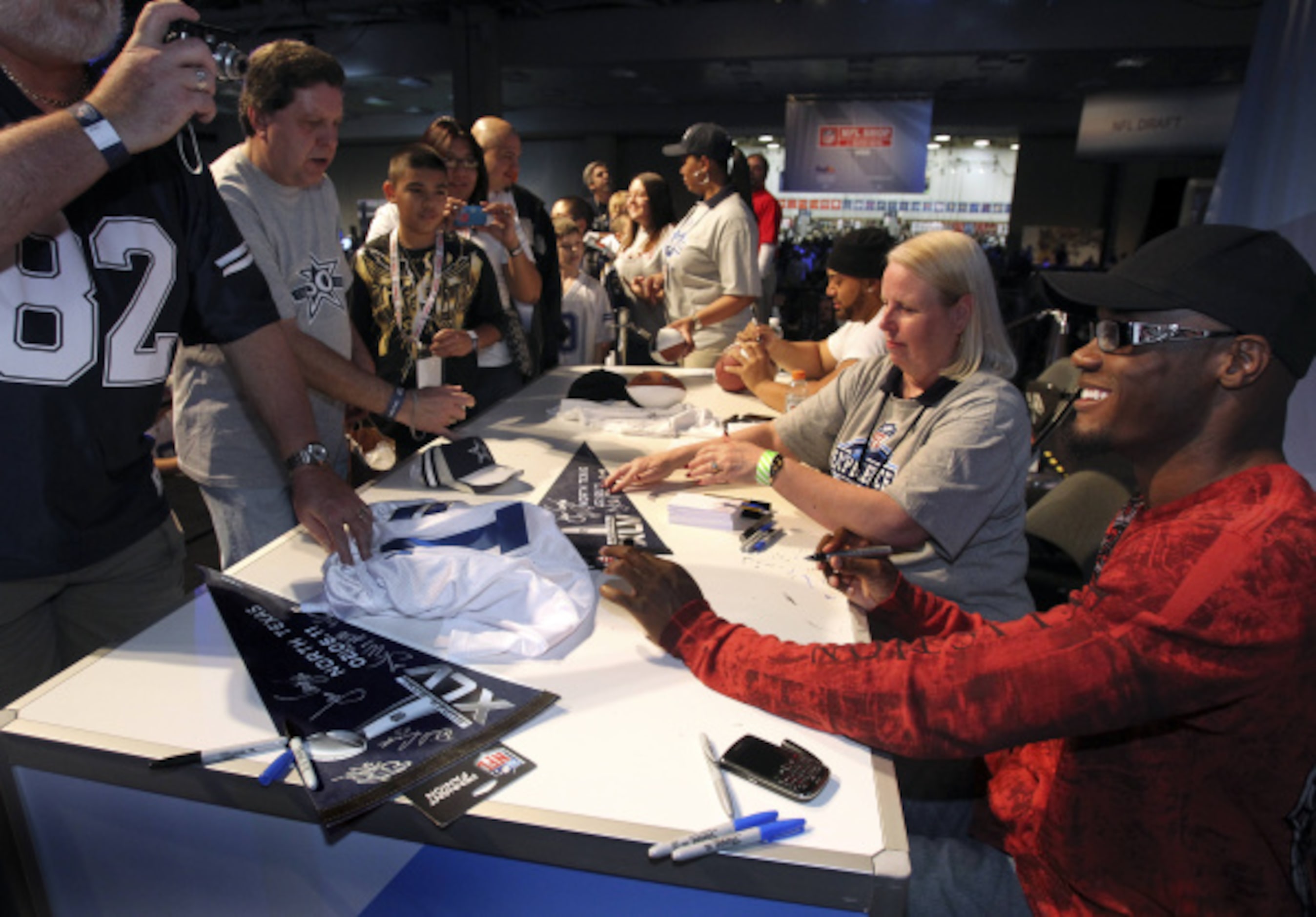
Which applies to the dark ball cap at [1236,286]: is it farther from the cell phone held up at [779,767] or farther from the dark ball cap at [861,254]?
the dark ball cap at [861,254]

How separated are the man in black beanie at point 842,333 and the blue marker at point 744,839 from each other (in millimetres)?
1741

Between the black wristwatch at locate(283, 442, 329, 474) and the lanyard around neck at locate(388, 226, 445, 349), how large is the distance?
1231 mm

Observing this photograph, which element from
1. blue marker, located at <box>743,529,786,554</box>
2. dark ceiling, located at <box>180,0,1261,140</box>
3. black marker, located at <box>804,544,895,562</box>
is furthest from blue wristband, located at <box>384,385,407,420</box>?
dark ceiling, located at <box>180,0,1261,140</box>

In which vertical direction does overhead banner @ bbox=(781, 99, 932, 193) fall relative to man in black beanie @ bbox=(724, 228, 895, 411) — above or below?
above

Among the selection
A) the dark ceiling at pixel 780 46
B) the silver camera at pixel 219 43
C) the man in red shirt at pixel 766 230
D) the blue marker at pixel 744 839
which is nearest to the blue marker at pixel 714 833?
the blue marker at pixel 744 839

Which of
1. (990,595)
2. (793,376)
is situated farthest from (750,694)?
(793,376)

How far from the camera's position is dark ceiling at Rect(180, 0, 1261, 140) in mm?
7574

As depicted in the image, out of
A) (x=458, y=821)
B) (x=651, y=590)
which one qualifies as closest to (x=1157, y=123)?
(x=651, y=590)

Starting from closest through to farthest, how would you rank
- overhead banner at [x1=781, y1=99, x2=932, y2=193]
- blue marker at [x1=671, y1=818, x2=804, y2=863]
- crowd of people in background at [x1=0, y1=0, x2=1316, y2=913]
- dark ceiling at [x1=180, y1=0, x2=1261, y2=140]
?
blue marker at [x1=671, y1=818, x2=804, y2=863] < crowd of people in background at [x1=0, y1=0, x2=1316, y2=913] < dark ceiling at [x1=180, y1=0, x2=1261, y2=140] < overhead banner at [x1=781, y1=99, x2=932, y2=193]

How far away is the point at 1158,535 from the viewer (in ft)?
3.10

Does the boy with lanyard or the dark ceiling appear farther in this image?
the dark ceiling

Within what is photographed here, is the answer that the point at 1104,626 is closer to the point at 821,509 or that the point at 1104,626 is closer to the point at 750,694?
the point at 750,694

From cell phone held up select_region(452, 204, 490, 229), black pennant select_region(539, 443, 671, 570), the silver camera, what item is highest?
the silver camera

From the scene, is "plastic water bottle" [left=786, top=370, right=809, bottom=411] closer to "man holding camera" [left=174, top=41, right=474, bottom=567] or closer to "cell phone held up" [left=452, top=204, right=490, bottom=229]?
"man holding camera" [left=174, top=41, right=474, bottom=567]
